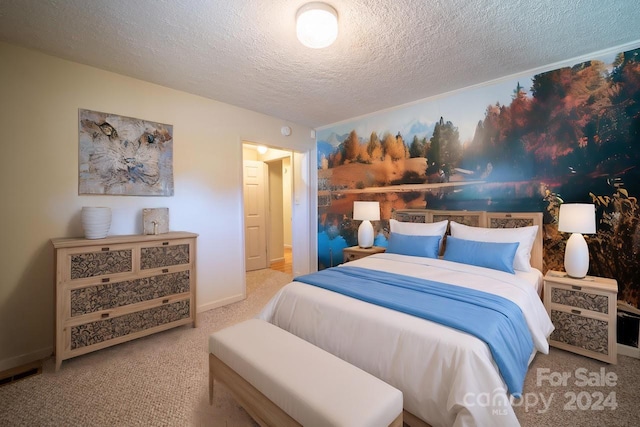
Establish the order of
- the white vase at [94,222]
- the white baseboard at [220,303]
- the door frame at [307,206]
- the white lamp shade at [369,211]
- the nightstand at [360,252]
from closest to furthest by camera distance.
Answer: the white vase at [94,222]
the white baseboard at [220,303]
the nightstand at [360,252]
the white lamp shade at [369,211]
the door frame at [307,206]

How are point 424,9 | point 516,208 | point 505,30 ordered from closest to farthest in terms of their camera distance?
point 424,9, point 505,30, point 516,208

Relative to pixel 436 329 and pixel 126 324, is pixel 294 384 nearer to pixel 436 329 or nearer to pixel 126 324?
pixel 436 329

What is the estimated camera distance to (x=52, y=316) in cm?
232

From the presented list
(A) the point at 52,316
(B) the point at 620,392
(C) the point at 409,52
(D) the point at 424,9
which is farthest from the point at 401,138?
(A) the point at 52,316

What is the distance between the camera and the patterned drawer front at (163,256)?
2.46m

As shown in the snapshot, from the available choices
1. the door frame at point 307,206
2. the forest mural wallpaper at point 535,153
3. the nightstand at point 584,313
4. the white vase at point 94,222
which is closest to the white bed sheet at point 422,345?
the nightstand at point 584,313

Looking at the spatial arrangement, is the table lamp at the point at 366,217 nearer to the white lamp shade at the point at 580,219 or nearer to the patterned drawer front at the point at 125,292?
the white lamp shade at the point at 580,219

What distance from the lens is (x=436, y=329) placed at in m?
1.40

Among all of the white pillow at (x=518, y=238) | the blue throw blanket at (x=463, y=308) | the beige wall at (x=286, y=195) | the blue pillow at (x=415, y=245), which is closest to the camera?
the blue throw blanket at (x=463, y=308)

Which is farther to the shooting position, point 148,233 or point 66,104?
point 148,233

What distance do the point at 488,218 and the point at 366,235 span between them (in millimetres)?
1461

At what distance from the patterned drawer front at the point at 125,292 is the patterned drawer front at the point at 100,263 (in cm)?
11

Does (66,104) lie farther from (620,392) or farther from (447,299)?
(620,392)

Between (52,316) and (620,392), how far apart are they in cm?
441
